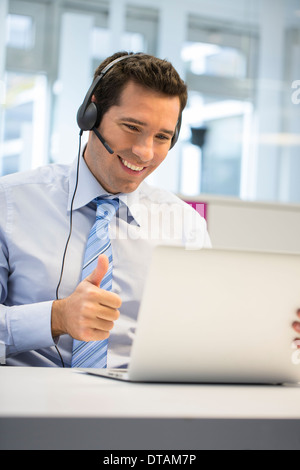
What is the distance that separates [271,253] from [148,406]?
28 centimetres

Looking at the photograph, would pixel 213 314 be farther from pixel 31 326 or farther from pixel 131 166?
pixel 131 166

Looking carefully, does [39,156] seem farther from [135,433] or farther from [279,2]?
[135,433]

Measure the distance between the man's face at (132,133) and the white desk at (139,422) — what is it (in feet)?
2.70

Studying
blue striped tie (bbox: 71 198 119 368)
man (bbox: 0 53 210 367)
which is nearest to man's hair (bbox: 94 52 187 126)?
man (bbox: 0 53 210 367)

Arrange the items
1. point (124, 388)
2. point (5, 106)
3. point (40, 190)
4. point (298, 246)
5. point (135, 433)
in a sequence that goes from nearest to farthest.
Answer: point (135, 433), point (124, 388), point (40, 190), point (298, 246), point (5, 106)

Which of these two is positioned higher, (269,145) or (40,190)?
(269,145)

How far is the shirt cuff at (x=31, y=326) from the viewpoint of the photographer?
3.85 feet

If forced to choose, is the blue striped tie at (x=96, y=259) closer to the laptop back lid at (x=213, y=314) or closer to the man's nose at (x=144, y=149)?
the man's nose at (x=144, y=149)

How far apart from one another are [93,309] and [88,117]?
24.9 inches

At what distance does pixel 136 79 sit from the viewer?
146 cm

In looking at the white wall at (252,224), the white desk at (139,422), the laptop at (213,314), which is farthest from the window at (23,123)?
the white desk at (139,422)

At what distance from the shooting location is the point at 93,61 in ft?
12.4

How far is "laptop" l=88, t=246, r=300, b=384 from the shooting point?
0.76 meters
